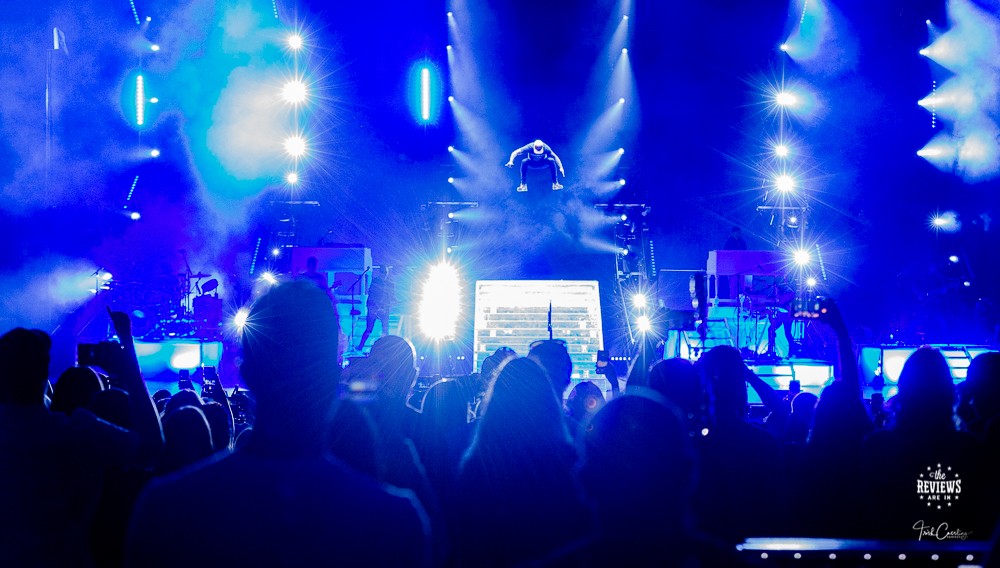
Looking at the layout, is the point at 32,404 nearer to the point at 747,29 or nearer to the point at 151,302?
the point at 151,302

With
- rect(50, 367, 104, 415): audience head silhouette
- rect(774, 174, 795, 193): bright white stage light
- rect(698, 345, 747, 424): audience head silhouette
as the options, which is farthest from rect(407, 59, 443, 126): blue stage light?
rect(698, 345, 747, 424): audience head silhouette

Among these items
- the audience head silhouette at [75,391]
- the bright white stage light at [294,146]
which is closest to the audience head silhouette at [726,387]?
the audience head silhouette at [75,391]

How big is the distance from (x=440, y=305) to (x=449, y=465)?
12572 mm

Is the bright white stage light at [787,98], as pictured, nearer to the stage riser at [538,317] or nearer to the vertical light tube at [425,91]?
the stage riser at [538,317]

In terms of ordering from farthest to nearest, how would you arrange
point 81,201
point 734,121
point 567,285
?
point 734,121 → point 567,285 → point 81,201

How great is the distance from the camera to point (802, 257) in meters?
18.4

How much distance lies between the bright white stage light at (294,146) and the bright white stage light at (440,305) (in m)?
5.19

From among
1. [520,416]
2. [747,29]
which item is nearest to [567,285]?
[747,29]

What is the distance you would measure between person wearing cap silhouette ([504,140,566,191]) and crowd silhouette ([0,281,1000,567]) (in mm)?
14343

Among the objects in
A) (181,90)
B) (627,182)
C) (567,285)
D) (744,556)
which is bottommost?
(744,556)

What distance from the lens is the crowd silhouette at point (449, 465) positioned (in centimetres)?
161

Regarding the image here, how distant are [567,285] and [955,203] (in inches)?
371

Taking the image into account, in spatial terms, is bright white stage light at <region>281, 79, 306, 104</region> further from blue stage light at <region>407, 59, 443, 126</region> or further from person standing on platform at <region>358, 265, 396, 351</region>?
person standing on platform at <region>358, 265, 396, 351</region>

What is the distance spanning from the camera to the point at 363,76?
2078cm
